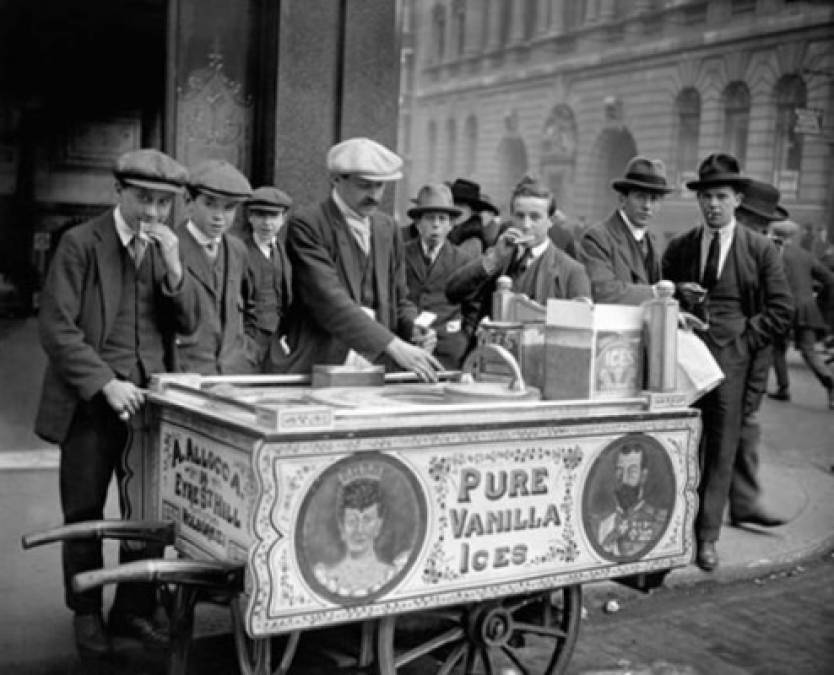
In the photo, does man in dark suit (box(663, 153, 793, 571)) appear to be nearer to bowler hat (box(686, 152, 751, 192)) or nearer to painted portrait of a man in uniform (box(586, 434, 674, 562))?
bowler hat (box(686, 152, 751, 192))

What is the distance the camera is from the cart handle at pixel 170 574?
10.8ft

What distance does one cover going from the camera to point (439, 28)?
78.2 ft

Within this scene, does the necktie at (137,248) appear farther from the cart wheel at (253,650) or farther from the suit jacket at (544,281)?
the suit jacket at (544,281)

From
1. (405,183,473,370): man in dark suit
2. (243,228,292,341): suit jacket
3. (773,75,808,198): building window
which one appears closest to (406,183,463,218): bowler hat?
(405,183,473,370): man in dark suit

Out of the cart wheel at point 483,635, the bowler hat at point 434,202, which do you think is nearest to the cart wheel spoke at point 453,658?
the cart wheel at point 483,635

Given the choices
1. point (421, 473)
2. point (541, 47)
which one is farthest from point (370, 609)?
point (541, 47)

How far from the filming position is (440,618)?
416 cm

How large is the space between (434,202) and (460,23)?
16.8 metres

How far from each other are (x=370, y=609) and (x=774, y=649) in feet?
7.90

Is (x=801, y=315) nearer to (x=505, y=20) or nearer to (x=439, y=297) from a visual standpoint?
(x=439, y=297)

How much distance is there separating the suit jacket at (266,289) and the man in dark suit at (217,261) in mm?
970

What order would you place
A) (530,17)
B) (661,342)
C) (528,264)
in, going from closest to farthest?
(661,342)
(528,264)
(530,17)

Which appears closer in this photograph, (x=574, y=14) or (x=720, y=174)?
(x=720, y=174)

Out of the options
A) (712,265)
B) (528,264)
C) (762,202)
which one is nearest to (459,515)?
(528,264)
